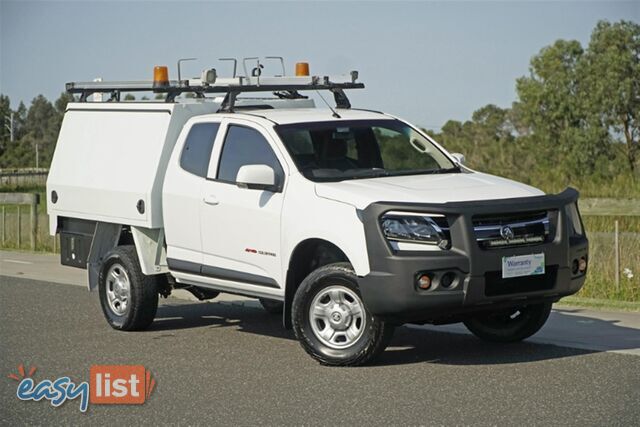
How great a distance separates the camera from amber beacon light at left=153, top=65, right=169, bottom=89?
12578 millimetres

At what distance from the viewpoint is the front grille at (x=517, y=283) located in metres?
9.77

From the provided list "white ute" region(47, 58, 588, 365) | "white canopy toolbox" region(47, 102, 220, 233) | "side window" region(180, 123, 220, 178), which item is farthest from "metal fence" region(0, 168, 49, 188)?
"side window" region(180, 123, 220, 178)

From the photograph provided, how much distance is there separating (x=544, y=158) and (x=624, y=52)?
27.5ft

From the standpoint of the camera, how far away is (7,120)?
11881cm

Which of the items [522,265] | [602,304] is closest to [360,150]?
[522,265]

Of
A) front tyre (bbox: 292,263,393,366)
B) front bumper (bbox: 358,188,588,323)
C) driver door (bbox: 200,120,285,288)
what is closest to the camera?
front bumper (bbox: 358,188,588,323)

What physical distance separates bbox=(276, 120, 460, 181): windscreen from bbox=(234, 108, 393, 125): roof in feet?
0.24

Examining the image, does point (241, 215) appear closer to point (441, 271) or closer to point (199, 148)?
point (199, 148)

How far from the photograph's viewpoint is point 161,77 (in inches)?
496

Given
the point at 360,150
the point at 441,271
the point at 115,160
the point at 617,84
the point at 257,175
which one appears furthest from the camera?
the point at 617,84

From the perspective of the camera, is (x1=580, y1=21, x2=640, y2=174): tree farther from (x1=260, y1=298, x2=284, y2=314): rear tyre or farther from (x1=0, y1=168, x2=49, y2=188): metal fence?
(x1=260, y1=298, x2=284, y2=314): rear tyre

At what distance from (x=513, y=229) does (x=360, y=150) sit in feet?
7.03

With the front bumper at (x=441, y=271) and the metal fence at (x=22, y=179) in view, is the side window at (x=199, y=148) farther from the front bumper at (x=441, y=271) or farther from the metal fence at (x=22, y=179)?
the metal fence at (x=22, y=179)

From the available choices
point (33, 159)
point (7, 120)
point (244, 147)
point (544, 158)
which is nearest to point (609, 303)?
point (244, 147)
